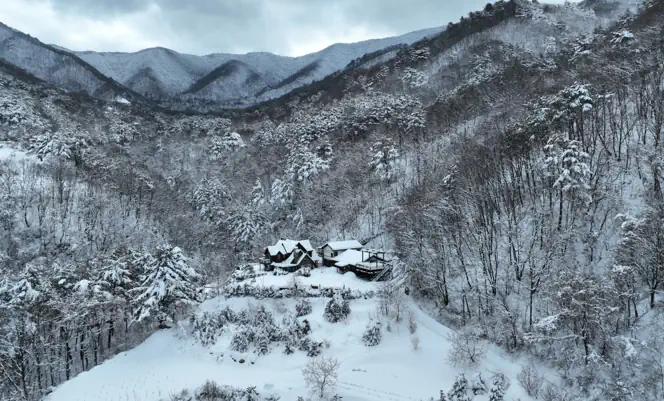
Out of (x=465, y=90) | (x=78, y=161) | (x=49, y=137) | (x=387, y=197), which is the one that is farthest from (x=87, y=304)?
(x=465, y=90)

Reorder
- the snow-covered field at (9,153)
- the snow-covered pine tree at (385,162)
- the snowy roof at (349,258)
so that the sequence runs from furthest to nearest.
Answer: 1. the snow-covered field at (9,153)
2. the snow-covered pine tree at (385,162)
3. the snowy roof at (349,258)

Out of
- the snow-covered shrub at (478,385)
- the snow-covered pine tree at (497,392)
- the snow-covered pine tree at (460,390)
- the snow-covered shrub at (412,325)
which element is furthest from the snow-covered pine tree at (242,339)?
the snow-covered pine tree at (497,392)

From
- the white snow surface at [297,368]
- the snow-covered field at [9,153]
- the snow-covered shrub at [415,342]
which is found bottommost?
the white snow surface at [297,368]

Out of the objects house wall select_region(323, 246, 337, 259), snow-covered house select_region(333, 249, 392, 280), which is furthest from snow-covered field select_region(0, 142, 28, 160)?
snow-covered house select_region(333, 249, 392, 280)

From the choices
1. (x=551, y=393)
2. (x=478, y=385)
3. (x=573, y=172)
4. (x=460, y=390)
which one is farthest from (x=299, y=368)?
(x=573, y=172)

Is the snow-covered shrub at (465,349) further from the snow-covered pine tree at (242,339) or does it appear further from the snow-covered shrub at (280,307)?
the snow-covered pine tree at (242,339)

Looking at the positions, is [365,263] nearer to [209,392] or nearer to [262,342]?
[262,342]

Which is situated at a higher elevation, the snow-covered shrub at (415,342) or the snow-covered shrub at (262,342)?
the snow-covered shrub at (415,342)
